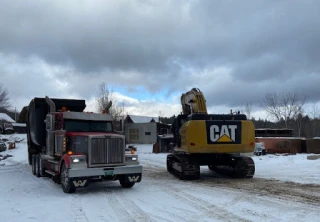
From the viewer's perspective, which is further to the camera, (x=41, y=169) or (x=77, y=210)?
(x=41, y=169)

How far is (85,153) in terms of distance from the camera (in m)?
11.2

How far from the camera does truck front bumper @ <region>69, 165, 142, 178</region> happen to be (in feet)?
34.9

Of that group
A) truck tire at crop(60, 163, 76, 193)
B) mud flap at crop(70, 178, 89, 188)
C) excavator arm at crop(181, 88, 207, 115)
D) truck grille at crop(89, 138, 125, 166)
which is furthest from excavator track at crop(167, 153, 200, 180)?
truck tire at crop(60, 163, 76, 193)

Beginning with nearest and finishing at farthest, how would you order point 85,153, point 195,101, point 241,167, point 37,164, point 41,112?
point 85,153, point 241,167, point 41,112, point 37,164, point 195,101

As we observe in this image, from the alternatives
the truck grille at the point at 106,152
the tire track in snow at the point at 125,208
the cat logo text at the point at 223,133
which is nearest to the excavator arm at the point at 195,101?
the cat logo text at the point at 223,133

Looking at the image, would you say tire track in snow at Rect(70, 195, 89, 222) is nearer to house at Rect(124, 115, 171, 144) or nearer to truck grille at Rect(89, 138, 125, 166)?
truck grille at Rect(89, 138, 125, 166)

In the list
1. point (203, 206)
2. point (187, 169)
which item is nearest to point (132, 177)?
point (187, 169)

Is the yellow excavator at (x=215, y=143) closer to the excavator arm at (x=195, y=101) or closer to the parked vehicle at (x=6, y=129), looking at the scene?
the excavator arm at (x=195, y=101)

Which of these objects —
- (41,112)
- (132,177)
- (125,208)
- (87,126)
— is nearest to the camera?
(125,208)

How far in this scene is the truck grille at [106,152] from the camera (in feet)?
36.2

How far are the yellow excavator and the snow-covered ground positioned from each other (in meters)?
0.80

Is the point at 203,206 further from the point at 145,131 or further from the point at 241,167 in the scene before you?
the point at 145,131

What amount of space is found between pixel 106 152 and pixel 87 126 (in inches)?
73.2

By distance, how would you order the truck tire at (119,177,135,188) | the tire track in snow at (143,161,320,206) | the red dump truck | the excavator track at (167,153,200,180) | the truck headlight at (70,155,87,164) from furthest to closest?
the excavator track at (167,153,200,180)
the truck tire at (119,177,135,188)
the red dump truck
the truck headlight at (70,155,87,164)
the tire track in snow at (143,161,320,206)
